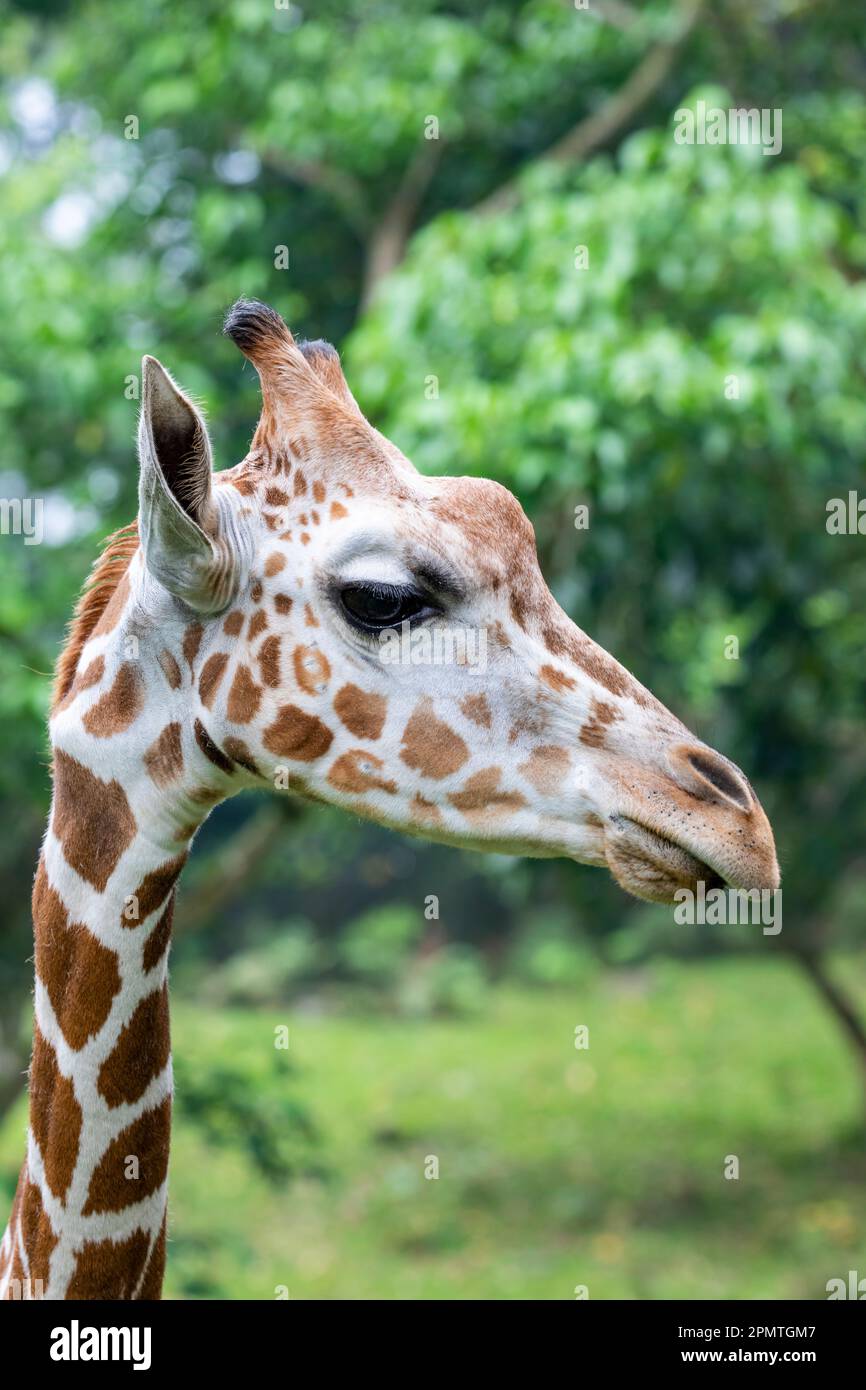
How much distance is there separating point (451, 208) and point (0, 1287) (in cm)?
633

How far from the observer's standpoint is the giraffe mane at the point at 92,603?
2.62 m

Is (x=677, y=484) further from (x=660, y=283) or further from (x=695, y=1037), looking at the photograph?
(x=695, y=1037)

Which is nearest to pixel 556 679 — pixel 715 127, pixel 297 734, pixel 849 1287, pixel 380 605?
pixel 380 605

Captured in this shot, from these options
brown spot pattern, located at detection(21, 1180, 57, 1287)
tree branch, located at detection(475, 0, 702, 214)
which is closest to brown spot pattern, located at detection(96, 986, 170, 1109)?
brown spot pattern, located at detection(21, 1180, 57, 1287)

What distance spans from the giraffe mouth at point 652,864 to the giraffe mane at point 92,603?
40.0 inches

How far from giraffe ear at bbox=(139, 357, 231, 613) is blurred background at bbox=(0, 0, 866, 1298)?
1.63 meters

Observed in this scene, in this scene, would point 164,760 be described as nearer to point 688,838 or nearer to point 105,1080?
point 105,1080

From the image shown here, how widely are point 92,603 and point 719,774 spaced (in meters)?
1.17

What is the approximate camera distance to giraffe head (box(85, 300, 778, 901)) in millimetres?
2248

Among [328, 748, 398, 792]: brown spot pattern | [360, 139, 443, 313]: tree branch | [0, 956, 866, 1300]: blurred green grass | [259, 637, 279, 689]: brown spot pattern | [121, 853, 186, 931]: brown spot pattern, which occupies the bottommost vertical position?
[0, 956, 866, 1300]: blurred green grass

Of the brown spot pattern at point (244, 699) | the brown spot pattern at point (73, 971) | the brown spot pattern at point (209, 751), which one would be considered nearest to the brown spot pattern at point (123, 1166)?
the brown spot pattern at point (73, 971)

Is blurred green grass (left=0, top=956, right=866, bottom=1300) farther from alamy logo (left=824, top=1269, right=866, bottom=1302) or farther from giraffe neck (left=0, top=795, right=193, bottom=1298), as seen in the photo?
giraffe neck (left=0, top=795, right=193, bottom=1298)

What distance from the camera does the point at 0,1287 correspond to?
102 inches
